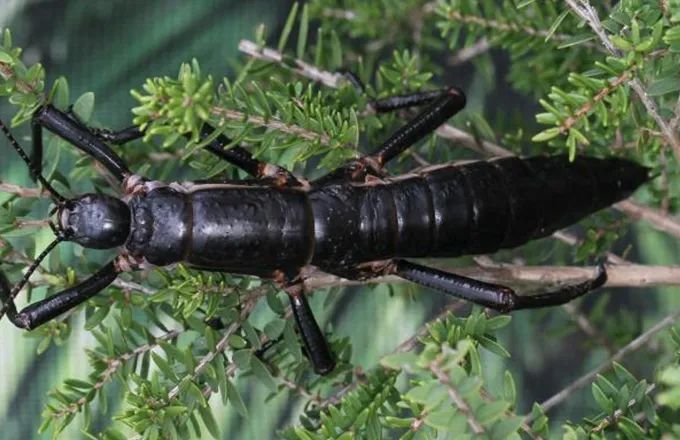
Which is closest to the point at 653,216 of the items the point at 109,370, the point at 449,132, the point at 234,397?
the point at 449,132

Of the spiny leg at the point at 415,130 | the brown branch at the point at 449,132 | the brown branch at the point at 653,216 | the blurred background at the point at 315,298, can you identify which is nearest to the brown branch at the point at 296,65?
the brown branch at the point at 449,132

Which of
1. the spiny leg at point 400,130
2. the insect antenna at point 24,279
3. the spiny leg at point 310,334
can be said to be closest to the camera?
the insect antenna at point 24,279

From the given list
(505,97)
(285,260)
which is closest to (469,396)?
(285,260)

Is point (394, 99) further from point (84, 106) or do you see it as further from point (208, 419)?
point (208, 419)

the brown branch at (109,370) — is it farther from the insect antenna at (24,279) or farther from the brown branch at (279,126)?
the brown branch at (279,126)

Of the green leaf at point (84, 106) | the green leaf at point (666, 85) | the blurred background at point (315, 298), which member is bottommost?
the blurred background at point (315, 298)

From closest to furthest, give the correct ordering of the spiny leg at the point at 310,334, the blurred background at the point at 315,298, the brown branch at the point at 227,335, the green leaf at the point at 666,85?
the green leaf at the point at 666,85
the brown branch at the point at 227,335
the spiny leg at the point at 310,334
the blurred background at the point at 315,298

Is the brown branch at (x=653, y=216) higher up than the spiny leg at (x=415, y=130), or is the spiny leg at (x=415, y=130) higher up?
the spiny leg at (x=415, y=130)

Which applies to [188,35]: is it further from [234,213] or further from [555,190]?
[555,190]
